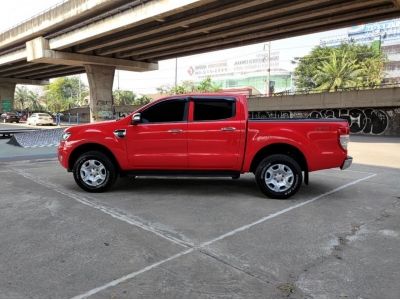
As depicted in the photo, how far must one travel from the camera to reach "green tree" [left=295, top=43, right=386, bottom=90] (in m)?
51.3

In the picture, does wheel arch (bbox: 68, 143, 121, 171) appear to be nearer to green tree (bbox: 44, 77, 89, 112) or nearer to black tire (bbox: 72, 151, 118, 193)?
black tire (bbox: 72, 151, 118, 193)

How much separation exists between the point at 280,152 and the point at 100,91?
114 ft

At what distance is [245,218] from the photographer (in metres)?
5.71

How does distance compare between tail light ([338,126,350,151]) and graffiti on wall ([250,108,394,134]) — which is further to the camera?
graffiti on wall ([250,108,394,134])

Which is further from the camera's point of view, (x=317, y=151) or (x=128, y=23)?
(x=128, y=23)

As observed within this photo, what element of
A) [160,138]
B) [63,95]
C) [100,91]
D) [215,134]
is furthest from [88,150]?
[63,95]

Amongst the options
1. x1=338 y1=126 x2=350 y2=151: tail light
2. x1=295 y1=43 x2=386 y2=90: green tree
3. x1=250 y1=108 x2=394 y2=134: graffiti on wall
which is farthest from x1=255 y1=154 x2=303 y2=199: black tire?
x1=295 y1=43 x2=386 y2=90: green tree

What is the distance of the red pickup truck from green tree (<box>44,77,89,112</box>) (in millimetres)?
107567

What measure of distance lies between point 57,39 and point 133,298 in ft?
110

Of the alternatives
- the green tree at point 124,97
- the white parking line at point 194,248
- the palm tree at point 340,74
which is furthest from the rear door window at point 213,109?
the green tree at point 124,97

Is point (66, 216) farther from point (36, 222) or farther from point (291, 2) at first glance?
point (291, 2)

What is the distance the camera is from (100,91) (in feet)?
129

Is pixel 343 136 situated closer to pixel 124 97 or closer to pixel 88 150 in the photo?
pixel 88 150

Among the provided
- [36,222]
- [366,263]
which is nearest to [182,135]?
[36,222]
